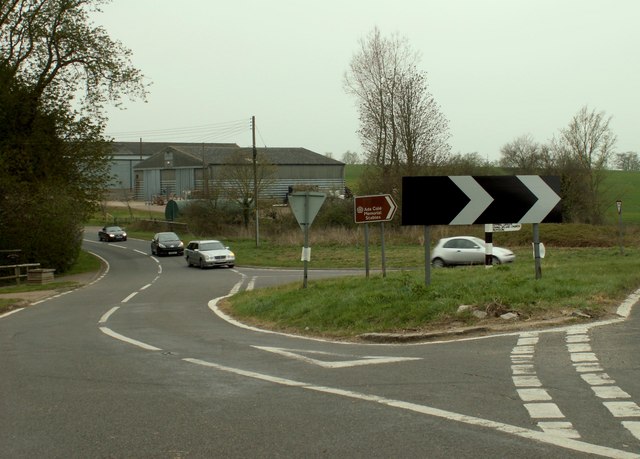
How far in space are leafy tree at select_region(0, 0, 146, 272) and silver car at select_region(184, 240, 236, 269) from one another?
6798mm

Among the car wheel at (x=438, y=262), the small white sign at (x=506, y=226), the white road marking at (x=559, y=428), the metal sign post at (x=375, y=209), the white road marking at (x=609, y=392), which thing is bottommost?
the car wheel at (x=438, y=262)

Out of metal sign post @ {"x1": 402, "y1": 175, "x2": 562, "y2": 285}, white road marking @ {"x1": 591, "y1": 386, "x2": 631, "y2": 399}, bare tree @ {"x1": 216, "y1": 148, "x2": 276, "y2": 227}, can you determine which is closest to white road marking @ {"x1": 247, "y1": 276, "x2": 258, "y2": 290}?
metal sign post @ {"x1": 402, "y1": 175, "x2": 562, "y2": 285}

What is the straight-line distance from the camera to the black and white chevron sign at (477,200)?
39.5 ft

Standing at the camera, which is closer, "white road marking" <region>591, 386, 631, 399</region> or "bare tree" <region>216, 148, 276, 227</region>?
"white road marking" <region>591, 386, 631, 399</region>

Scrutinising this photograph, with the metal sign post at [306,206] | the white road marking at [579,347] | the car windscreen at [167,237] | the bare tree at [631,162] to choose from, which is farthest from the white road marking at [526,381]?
the bare tree at [631,162]

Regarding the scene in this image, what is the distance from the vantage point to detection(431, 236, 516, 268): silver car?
2870 cm

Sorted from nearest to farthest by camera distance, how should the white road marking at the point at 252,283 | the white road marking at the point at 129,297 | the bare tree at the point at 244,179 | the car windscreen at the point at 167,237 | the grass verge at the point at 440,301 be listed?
the grass verge at the point at 440,301
the white road marking at the point at 129,297
the white road marking at the point at 252,283
the car windscreen at the point at 167,237
the bare tree at the point at 244,179

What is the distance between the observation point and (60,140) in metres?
41.6

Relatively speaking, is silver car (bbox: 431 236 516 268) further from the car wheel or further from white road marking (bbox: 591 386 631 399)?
white road marking (bbox: 591 386 631 399)

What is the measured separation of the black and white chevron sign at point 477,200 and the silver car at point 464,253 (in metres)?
15.9

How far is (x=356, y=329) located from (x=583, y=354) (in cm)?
417

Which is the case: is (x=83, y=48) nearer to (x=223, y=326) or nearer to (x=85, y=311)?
(x=85, y=311)

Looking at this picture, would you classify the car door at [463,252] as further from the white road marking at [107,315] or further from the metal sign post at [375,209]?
the white road marking at [107,315]

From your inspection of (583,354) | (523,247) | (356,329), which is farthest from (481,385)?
(523,247)
